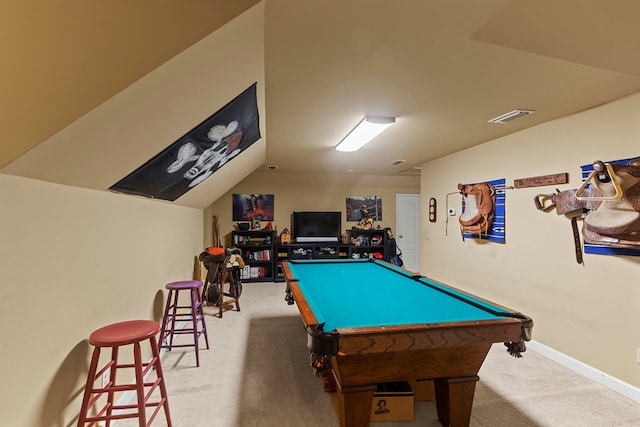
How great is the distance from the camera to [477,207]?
4195 millimetres

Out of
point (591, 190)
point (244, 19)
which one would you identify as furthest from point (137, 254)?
point (591, 190)

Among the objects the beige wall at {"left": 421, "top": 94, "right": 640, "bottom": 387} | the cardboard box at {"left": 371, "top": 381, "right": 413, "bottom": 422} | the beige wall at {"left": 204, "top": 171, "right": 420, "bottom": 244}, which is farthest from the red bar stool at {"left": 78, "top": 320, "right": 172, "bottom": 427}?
the beige wall at {"left": 204, "top": 171, "right": 420, "bottom": 244}

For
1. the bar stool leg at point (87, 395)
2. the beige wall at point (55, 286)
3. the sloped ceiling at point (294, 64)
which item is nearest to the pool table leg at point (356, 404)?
the bar stool leg at point (87, 395)

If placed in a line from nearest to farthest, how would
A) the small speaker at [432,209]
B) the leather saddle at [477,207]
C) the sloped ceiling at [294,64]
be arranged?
1. the sloped ceiling at [294,64]
2. the leather saddle at [477,207]
3. the small speaker at [432,209]

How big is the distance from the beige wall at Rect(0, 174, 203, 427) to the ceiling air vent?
346cm

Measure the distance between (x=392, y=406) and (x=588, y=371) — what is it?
1993 millimetres

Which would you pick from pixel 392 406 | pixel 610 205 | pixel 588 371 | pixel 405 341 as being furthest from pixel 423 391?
pixel 610 205

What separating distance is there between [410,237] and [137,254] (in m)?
6.41

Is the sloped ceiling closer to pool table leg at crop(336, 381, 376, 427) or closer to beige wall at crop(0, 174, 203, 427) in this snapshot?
beige wall at crop(0, 174, 203, 427)

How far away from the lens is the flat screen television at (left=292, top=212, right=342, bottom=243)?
7.04 meters

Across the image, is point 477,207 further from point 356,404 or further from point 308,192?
point 308,192

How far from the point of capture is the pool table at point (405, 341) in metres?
1.67

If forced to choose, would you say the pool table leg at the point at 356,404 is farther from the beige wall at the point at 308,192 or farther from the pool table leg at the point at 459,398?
the beige wall at the point at 308,192

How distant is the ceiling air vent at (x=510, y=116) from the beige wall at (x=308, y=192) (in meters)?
4.32
